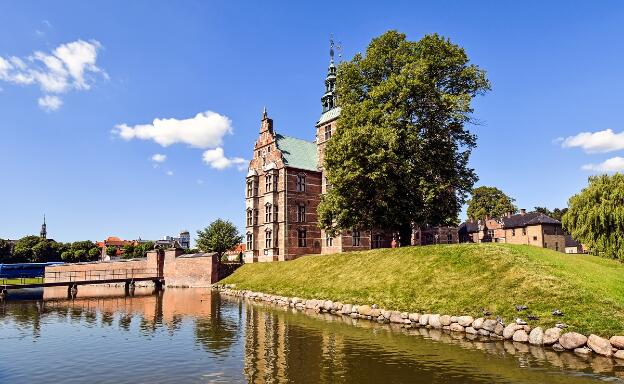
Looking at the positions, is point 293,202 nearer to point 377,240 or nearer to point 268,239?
point 268,239

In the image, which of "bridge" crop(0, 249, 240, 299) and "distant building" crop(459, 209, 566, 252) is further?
"distant building" crop(459, 209, 566, 252)

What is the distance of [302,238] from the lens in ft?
182

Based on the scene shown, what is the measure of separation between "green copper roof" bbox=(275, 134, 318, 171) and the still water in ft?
108

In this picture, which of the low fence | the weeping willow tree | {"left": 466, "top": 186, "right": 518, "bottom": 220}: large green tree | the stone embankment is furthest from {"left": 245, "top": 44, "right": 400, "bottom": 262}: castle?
{"left": 466, "top": 186, "right": 518, "bottom": 220}: large green tree

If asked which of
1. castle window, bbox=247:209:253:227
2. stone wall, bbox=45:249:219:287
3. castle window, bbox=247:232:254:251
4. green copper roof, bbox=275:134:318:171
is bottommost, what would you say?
stone wall, bbox=45:249:219:287

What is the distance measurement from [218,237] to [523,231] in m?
56.2

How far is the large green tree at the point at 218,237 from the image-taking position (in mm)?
74125

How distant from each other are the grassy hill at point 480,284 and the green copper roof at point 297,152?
886 inches

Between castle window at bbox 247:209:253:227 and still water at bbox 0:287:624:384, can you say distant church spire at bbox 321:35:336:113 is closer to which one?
castle window at bbox 247:209:253:227

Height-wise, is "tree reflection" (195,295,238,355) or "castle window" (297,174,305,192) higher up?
"castle window" (297,174,305,192)

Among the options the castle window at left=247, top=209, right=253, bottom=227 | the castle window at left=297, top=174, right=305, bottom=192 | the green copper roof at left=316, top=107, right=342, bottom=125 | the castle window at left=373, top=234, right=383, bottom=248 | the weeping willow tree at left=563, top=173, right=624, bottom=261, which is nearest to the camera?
the weeping willow tree at left=563, top=173, right=624, bottom=261

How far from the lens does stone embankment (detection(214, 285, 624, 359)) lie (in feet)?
51.2

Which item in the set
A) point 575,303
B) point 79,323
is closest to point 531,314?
point 575,303

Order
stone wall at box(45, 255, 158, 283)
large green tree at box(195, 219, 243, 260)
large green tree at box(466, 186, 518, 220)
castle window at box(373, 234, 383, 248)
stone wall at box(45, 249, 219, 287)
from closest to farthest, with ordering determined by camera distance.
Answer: castle window at box(373, 234, 383, 248)
stone wall at box(45, 249, 219, 287)
stone wall at box(45, 255, 158, 283)
large green tree at box(195, 219, 243, 260)
large green tree at box(466, 186, 518, 220)
